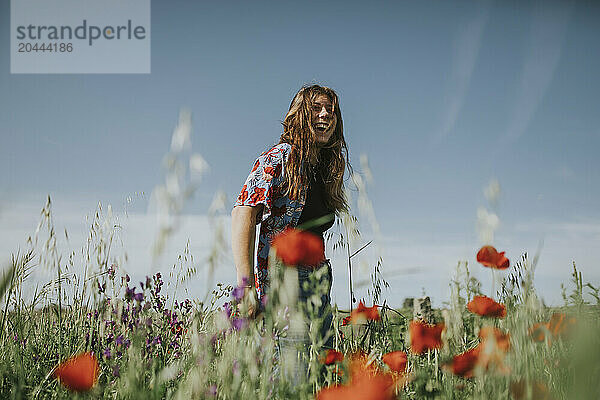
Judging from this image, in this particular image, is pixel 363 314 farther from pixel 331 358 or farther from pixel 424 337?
pixel 331 358

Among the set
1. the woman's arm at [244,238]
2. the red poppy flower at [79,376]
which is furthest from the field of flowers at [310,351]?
the woman's arm at [244,238]

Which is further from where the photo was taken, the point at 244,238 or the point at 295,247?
the point at 244,238

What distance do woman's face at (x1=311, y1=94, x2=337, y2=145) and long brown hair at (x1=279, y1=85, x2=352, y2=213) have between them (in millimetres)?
24

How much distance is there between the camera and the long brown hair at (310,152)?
2.24m

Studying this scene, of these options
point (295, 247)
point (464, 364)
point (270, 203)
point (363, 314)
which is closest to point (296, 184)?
point (270, 203)

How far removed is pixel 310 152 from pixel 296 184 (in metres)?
0.22

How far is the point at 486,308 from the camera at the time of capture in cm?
155

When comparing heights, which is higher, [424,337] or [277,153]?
[277,153]

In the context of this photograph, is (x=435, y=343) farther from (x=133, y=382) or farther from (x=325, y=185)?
(x=325, y=185)

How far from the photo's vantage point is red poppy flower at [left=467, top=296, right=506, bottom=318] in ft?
5.05

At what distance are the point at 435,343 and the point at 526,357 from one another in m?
0.35

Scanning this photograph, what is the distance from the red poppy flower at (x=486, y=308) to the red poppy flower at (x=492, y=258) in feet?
0.35

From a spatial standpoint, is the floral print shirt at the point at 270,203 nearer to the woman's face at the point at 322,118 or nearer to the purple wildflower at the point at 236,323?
the woman's face at the point at 322,118

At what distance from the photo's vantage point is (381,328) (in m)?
2.40
